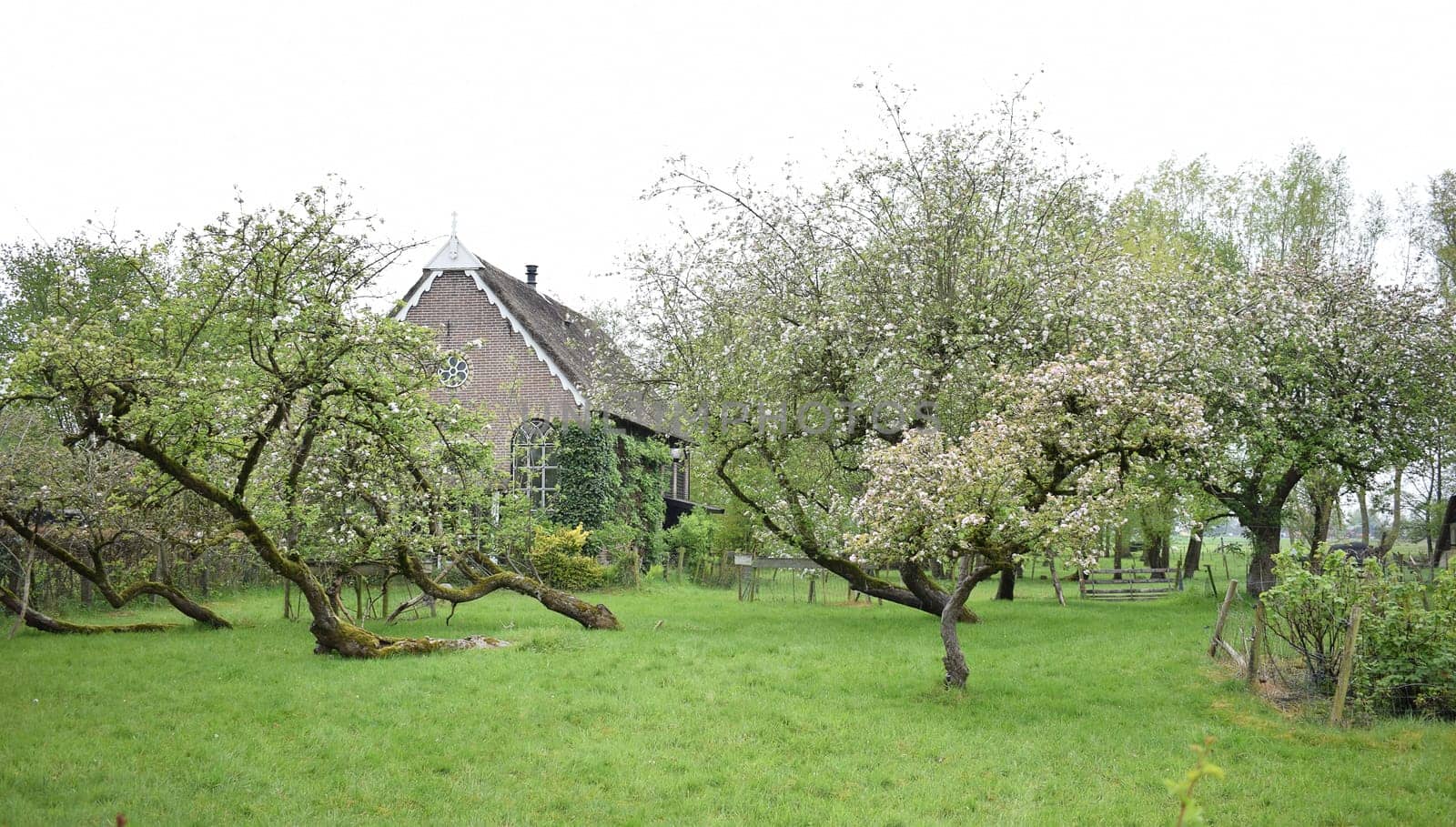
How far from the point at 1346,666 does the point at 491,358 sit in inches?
977

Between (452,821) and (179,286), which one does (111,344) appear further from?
(452,821)

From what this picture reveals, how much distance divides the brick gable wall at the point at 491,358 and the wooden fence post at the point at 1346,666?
22039 millimetres

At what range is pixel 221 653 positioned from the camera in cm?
1434

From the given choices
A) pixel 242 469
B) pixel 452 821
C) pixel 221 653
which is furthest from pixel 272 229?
pixel 452 821

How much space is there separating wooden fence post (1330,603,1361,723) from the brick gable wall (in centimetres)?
2204

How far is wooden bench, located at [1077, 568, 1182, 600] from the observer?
89.4 feet

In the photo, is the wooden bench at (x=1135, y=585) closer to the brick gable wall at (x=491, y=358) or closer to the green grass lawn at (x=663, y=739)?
the green grass lawn at (x=663, y=739)

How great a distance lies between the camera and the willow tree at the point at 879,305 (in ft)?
55.5

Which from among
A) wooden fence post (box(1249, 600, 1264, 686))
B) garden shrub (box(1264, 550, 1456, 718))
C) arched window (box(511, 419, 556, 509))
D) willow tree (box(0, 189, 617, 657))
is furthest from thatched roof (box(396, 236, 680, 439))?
garden shrub (box(1264, 550, 1456, 718))

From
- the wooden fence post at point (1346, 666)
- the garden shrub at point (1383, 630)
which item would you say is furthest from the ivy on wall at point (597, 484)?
the wooden fence post at point (1346, 666)

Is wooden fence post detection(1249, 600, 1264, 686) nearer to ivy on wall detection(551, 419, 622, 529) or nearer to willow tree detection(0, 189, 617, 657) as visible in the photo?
willow tree detection(0, 189, 617, 657)

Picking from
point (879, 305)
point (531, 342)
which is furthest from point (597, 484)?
point (879, 305)

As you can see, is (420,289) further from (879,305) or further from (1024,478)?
(1024,478)

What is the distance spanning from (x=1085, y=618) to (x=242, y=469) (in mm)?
16543
